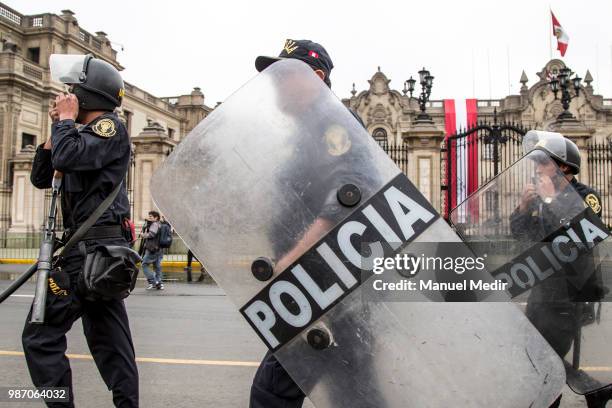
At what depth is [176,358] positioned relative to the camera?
453cm

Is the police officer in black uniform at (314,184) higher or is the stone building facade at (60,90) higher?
the stone building facade at (60,90)

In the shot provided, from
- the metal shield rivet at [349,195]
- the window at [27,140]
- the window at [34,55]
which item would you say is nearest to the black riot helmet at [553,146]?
the metal shield rivet at [349,195]

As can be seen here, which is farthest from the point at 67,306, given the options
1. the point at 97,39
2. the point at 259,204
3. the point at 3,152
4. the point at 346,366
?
the point at 97,39

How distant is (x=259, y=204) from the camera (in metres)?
1.70

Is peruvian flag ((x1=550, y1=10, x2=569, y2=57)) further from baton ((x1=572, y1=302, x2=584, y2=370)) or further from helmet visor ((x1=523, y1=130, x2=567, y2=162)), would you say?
baton ((x1=572, y1=302, x2=584, y2=370))

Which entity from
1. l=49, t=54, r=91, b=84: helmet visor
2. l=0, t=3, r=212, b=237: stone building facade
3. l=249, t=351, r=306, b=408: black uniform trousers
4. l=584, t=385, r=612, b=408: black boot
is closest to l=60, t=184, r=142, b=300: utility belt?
l=49, t=54, r=91, b=84: helmet visor

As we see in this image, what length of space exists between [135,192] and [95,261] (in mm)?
15470

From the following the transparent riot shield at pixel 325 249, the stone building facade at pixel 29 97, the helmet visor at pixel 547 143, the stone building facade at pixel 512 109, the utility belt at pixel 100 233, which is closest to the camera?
the transparent riot shield at pixel 325 249

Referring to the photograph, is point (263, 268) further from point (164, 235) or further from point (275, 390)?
point (164, 235)

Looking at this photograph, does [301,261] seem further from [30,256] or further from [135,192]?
[30,256]

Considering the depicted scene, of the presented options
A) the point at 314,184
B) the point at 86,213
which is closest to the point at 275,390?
the point at 314,184

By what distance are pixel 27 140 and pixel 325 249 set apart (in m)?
35.4

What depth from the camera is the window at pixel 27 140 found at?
3200 cm

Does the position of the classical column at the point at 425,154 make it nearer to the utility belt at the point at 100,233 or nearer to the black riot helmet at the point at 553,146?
the black riot helmet at the point at 553,146
